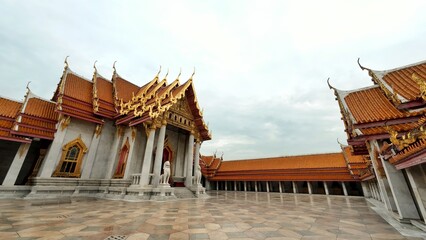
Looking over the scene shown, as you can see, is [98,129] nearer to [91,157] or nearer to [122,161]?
[91,157]

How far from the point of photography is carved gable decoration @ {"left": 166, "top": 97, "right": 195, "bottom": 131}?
1310cm

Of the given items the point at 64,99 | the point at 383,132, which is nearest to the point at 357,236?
the point at 383,132

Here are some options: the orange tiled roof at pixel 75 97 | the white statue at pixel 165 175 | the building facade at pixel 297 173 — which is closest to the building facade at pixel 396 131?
the white statue at pixel 165 175

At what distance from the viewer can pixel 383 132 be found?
20.8 ft

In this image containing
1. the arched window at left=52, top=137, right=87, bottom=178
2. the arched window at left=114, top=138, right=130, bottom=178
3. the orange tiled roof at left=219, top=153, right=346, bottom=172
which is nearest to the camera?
the arched window at left=52, top=137, right=87, bottom=178

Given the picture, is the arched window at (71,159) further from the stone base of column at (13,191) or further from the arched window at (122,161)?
the arched window at (122,161)

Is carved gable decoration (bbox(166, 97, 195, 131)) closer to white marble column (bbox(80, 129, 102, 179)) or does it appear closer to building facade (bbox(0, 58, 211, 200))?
building facade (bbox(0, 58, 211, 200))

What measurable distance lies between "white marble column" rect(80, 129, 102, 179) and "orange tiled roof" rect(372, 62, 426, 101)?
16172 mm

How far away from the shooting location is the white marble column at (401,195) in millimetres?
5309

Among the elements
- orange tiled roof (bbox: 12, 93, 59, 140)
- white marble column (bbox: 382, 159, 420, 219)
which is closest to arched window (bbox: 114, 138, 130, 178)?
orange tiled roof (bbox: 12, 93, 59, 140)

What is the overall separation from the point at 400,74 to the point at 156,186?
13355 millimetres

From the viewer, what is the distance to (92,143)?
12.4 m

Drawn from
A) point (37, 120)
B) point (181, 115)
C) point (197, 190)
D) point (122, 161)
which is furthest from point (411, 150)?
point (37, 120)

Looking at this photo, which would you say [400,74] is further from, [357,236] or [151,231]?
[151,231]
